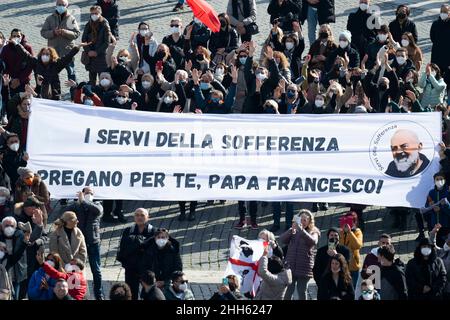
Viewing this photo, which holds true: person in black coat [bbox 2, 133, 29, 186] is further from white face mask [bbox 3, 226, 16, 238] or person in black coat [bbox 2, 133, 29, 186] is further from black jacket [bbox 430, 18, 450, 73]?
black jacket [bbox 430, 18, 450, 73]

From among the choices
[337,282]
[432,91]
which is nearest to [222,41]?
[432,91]

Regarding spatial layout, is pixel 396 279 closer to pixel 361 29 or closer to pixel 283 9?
pixel 361 29

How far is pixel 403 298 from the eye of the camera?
27891 mm

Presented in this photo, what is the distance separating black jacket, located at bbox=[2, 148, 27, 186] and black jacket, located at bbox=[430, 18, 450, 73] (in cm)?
933

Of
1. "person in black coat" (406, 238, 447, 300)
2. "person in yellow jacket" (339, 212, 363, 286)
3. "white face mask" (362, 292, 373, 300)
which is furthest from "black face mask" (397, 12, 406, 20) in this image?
"white face mask" (362, 292, 373, 300)

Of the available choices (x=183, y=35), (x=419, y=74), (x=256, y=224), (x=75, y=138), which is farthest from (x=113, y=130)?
(x=419, y=74)

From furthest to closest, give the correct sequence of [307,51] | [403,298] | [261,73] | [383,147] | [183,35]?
[307,51]
[183,35]
[261,73]
[383,147]
[403,298]

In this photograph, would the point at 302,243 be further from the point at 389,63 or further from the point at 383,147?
the point at 389,63

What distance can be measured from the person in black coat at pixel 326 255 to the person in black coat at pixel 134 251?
243 centimetres

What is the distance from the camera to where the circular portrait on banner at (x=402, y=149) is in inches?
1230

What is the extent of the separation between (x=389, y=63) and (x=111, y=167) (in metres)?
6.53

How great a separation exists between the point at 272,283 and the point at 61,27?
35.4 feet

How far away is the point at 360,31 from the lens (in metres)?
37.4

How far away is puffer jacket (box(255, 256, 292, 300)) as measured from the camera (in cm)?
2802
